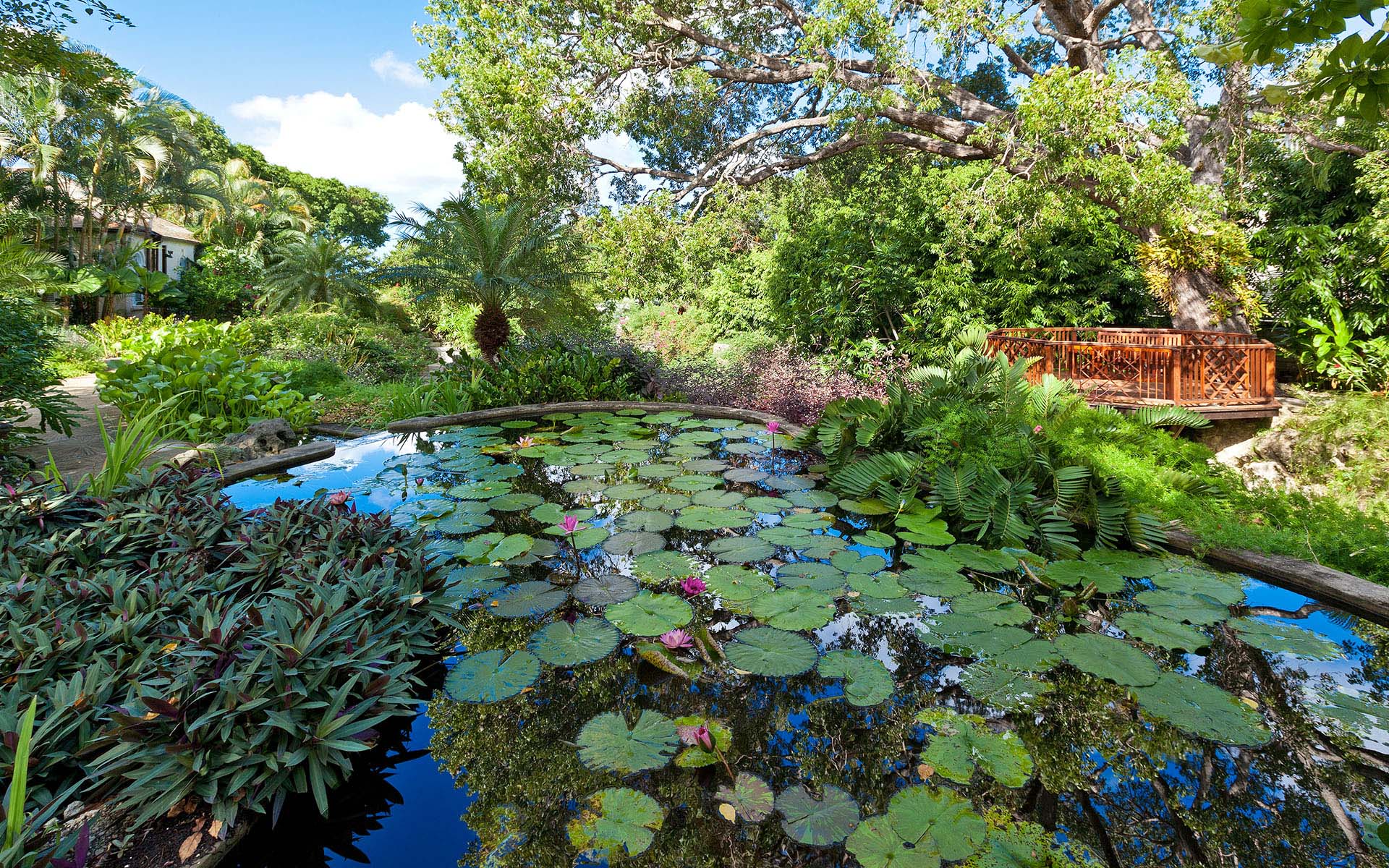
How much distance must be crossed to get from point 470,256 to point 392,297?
46.5 ft

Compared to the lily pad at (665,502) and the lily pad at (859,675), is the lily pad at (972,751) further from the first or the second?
the lily pad at (665,502)

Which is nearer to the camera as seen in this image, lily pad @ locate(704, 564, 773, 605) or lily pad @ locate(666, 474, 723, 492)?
lily pad @ locate(704, 564, 773, 605)

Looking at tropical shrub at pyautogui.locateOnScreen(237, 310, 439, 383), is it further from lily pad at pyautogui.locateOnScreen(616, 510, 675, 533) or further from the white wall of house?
the white wall of house

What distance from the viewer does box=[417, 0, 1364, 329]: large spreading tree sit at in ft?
24.4

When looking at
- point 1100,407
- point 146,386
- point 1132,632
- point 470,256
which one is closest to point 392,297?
point 470,256

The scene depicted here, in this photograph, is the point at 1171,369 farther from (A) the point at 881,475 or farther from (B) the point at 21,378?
(B) the point at 21,378

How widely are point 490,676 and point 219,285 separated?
2637 cm

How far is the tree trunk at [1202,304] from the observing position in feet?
29.9

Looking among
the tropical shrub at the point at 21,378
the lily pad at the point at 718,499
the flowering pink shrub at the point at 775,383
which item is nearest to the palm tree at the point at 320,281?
the tropical shrub at the point at 21,378

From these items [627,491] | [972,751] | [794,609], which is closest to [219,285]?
[627,491]

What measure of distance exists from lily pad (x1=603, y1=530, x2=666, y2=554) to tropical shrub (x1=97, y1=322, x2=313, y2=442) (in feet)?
19.1

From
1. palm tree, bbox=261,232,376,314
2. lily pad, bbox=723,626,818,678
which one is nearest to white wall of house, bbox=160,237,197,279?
palm tree, bbox=261,232,376,314

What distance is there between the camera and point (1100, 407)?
19.2ft

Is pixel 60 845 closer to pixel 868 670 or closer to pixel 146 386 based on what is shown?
pixel 868 670
